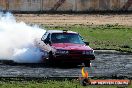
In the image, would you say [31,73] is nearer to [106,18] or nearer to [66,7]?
[106,18]

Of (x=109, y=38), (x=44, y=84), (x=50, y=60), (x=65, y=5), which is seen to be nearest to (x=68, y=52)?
(x=50, y=60)

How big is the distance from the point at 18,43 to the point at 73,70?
6.00 m

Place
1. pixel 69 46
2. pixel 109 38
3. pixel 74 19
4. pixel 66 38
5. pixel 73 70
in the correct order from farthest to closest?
pixel 74 19
pixel 109 38
pixel 66 38
pixel 69 46
pixel 73 70

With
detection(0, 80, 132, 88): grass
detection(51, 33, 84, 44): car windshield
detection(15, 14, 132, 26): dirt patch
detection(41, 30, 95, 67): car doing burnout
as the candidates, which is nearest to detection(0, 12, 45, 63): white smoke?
detection(51, 33, 84, 44): car windshield

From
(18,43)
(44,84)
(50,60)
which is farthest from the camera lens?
(18,43)

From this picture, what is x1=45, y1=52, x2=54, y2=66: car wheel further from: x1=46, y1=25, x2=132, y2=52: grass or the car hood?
x1=46, y1=25, x2=132, y2=52: grass

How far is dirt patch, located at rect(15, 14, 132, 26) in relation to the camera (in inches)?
1965

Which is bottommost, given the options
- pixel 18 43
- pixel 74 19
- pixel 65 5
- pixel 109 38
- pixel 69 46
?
pixel 109 38

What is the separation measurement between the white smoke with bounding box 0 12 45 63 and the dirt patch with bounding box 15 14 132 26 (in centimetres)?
2106

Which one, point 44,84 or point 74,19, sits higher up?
point 44,84

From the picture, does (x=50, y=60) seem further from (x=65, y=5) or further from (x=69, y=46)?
(x=65, y=5)

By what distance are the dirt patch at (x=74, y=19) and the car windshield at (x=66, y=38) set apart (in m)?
25.3

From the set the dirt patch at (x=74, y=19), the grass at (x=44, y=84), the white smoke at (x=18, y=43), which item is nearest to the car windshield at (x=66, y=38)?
the white smoke at (x=18, y=43)

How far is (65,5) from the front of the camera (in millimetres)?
62250
